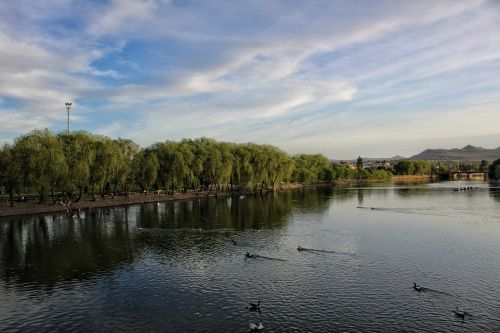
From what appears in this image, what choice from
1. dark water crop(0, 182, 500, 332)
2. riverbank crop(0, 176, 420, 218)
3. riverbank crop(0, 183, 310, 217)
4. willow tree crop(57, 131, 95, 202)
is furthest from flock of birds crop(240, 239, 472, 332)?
riverbank crop(0, 183, 310, 217)

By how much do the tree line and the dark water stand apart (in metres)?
13.3

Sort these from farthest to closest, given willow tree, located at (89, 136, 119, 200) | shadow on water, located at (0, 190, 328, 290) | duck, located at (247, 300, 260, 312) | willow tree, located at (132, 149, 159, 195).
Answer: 1. willow tree, located at (132, 149, 159, 195)
2. willow tree, located at (89, 136, 119, 200)
3. shadow on water, located at (0, 190, 328, 290)
4. duck, located at (247, 300, 260, 312)

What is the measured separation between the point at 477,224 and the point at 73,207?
2918 inches

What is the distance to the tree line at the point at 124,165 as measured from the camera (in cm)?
8081

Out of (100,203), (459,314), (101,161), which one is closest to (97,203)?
(100,203)

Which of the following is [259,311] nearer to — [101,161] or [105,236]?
[105,236]

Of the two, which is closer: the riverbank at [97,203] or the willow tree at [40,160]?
the willow tree at [40,160]

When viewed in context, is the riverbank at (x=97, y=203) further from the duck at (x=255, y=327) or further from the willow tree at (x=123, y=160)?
the duck at (x=255, y=327)

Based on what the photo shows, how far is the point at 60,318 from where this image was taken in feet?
101

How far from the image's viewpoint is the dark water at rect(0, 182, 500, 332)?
2997 centimetres

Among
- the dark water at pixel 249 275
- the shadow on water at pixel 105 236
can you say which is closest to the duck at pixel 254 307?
the dark water at pixel 249 275

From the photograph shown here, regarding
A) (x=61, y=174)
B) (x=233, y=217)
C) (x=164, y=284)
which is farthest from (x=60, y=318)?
(x=61, y=174)

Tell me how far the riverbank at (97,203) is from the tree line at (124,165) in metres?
2.12

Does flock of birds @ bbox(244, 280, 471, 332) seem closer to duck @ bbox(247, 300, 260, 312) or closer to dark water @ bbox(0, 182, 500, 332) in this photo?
duck @ bbox(247, 300, 260, 312)
